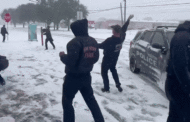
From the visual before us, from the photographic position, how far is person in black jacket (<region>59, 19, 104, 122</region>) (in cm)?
250

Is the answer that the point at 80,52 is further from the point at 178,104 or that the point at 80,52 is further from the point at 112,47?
the point at 112,47

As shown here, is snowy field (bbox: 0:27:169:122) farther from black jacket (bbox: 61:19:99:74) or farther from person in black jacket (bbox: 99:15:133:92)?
black jacket (bbox: 61:19:99:74)

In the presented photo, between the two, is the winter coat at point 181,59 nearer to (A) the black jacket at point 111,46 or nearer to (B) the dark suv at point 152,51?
(B) the dark suv at point 152,51

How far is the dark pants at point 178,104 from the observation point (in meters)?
1.97

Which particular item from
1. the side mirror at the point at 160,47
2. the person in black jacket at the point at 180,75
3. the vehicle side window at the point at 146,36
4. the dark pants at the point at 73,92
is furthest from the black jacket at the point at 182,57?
the vehicle side window at the point at 146,36

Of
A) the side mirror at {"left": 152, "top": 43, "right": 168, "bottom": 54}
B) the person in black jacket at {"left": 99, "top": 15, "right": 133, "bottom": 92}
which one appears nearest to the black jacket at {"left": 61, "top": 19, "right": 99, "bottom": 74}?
the person in black jacket at {"left": 99, "top": 15, "right": 133, "bottom": 92}

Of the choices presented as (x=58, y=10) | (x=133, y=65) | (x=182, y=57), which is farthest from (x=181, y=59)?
(x=58, y=10)

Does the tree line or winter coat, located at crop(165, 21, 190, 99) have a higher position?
the tree line

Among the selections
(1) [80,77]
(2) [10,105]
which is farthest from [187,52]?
(2) [10,105]

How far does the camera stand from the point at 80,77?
2611mm

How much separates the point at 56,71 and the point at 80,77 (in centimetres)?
441

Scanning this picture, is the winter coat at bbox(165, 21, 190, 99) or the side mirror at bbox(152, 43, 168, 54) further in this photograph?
the side mirror at bbox(152, 43, 168, 54)

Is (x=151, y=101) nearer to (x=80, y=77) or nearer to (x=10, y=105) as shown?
(x=80, y=77)

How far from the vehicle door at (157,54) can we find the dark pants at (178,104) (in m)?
2.19
